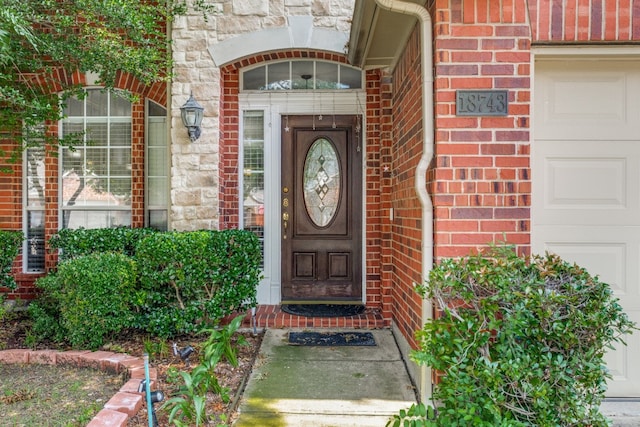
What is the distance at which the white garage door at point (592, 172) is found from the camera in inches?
104

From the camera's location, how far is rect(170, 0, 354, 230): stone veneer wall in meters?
4.25

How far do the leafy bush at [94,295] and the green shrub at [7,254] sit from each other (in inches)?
45.6

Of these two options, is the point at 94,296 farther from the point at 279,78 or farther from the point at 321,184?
the point at 279,78

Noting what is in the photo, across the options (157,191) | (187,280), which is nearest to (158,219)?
(157,191)

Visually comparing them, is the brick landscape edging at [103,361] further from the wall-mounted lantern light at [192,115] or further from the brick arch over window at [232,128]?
the wall-mounted lantern light at [192,115]

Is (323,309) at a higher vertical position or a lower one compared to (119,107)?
lower

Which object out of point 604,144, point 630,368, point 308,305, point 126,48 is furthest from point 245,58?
point 630,368

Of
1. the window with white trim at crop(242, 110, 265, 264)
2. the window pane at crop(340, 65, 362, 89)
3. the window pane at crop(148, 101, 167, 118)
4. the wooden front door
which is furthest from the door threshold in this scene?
the window pane at crop(148, 101, 167, 118)

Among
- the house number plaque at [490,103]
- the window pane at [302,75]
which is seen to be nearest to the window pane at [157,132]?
the window pane at [302,75]

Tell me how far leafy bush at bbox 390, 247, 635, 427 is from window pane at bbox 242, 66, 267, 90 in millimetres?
3395

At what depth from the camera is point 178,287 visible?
3609mm

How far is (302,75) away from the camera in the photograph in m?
4.69

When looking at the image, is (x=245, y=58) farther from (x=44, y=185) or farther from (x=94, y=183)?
(x=44, y=185)

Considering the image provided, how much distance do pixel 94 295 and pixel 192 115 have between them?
6.09ft
